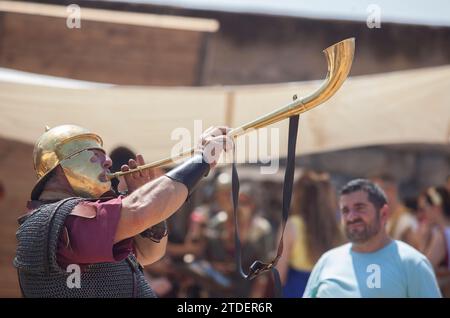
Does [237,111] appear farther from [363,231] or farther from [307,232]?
[363,231]

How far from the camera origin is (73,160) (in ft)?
11.4

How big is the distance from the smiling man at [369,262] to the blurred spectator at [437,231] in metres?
2.09

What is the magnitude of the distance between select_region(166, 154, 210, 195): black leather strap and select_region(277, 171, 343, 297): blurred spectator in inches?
117

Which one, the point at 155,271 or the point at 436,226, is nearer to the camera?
the point at 436,226

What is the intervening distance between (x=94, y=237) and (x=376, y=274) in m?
1.94

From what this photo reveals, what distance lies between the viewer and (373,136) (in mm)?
6941

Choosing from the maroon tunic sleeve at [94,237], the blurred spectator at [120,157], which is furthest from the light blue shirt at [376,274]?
the maroon tunic sleeve at [94,237]

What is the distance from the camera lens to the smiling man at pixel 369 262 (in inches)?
172

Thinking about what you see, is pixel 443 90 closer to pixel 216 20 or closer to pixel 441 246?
pixel 441 246

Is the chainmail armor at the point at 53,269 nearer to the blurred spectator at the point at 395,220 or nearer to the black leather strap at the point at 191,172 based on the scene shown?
the black leather strap at the point at 191,172

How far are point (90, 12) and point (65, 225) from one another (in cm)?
644

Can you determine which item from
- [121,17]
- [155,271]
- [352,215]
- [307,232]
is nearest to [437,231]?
[307,232]

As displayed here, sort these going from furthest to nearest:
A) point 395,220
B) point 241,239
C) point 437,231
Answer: point 241,239, point 395,220, point 437,231
